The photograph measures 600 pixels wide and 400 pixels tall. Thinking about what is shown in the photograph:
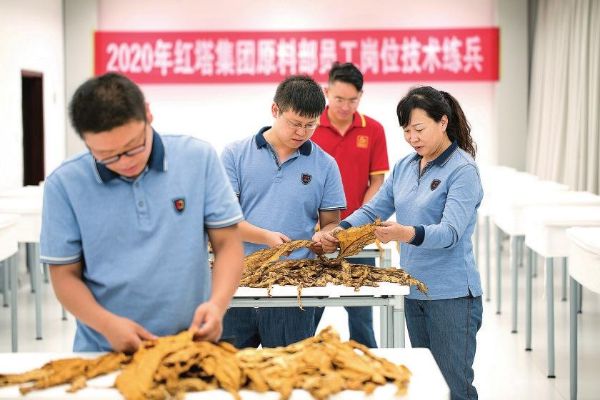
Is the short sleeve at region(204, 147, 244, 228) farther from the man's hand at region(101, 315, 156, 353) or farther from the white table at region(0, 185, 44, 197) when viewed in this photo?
the white table at region(0, 185, 44, 197)

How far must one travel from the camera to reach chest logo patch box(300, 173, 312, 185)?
12.9 feet

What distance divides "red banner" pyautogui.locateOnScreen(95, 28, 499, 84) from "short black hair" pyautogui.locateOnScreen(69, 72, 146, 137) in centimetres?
921

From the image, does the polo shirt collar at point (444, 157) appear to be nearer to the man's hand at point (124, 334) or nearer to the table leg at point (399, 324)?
the table leg at point (399, 324)

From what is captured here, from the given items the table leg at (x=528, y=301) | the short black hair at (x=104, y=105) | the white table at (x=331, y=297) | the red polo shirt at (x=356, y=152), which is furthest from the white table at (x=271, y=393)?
the table leg at (x=528, y=301)

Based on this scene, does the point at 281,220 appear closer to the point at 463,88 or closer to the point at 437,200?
the point at 437,200

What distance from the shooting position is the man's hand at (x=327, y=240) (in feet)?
12.7

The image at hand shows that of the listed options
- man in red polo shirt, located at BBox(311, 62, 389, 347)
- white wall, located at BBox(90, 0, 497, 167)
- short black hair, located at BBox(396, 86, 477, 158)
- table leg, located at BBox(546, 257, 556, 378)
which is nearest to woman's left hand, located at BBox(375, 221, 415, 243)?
short black hair, located at BBox(396, 86, 477, 158)

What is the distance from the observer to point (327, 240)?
386 cm

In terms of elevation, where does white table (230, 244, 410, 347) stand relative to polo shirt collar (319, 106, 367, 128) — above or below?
below

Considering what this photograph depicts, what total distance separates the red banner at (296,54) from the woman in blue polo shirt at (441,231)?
7.79m

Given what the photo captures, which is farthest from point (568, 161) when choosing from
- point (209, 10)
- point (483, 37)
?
point (209, 10)

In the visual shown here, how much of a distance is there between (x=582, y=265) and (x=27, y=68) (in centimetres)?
724

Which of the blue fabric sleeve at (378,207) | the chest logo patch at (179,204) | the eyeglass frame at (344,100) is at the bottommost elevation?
the blue fabric sleeve at (378,207)

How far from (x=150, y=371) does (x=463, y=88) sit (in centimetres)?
1007
